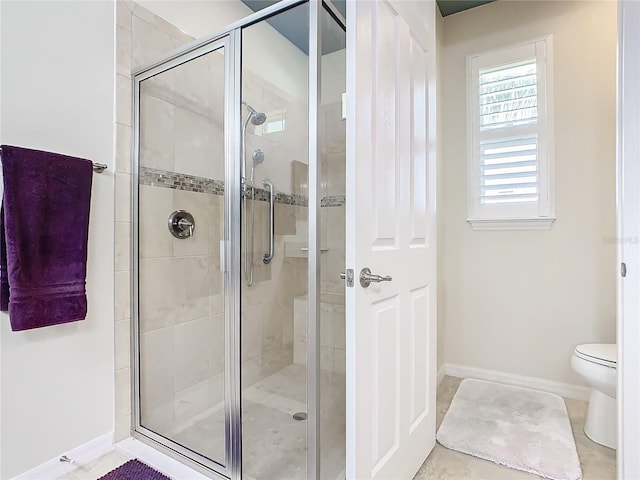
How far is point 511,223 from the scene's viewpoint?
2.57 meters

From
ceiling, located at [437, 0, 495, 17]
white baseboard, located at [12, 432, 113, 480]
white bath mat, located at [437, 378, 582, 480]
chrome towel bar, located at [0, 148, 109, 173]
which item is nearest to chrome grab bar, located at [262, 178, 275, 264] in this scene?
chrome towel bar, located at [0, 148, 109, 173]

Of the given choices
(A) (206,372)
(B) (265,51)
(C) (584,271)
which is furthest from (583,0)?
(A) (206,372)

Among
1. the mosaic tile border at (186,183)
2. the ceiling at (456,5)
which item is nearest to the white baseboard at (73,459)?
the mosaic tile border at (186,183)

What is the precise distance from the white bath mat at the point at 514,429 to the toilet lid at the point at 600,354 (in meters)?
0.41

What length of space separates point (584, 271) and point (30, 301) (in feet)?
9.97

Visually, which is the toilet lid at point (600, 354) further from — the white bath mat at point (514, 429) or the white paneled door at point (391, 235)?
the white paneled door at point (391, 235)

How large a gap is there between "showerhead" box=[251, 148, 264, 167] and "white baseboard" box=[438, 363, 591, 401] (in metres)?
2.06

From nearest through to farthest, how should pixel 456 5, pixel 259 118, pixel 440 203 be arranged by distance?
pixel 259 118, pixel 456 5, pixel 440 203

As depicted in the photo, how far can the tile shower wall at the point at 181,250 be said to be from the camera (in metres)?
1.68

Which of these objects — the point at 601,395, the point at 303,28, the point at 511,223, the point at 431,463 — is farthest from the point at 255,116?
the point at 601,395

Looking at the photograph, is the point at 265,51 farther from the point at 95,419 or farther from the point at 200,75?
the point at 95,419

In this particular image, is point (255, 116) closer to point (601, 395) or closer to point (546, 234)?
point (546, 234)

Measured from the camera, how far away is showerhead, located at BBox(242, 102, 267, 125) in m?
1.66

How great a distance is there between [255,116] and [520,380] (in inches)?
98.3
